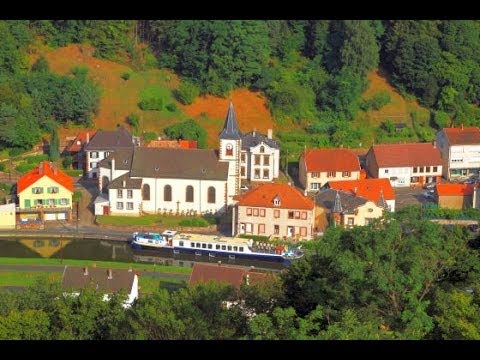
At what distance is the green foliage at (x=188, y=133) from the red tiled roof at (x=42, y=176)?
4.75 metres

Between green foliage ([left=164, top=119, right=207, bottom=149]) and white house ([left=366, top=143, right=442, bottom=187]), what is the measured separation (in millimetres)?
4893

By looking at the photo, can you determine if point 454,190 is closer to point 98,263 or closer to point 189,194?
point 189,194

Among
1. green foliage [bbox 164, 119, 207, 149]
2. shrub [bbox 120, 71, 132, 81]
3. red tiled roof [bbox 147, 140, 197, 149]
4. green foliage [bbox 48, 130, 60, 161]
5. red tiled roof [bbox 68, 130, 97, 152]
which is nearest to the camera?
green foliage [bbox 48, 130, 60, 161]

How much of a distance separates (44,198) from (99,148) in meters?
3.05

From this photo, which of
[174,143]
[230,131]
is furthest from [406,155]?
[174,143]

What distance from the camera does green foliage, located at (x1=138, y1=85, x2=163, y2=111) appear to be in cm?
2761

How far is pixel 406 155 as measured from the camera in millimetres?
24688

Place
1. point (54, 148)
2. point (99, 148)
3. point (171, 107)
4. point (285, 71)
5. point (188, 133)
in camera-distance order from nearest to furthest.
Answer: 1. point (99, 148)
2. point (54, 148)
3. point (188, 133)
4. point (171, 107)
5. point (285, 71)

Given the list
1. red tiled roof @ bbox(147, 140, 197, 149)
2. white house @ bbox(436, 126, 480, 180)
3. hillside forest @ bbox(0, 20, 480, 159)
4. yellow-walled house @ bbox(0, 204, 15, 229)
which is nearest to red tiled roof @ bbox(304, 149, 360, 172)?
hillside forest @ bbox(0, 20, 480, 159)

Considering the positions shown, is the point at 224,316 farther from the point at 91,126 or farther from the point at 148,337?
the point at 91,126

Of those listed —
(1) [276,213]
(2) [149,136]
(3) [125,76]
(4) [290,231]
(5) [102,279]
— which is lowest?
(5) [102,279]

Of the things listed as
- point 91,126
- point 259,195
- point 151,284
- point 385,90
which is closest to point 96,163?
point 91,126

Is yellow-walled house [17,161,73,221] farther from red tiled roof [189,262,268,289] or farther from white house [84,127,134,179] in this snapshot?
red tiled roof [189,262,268,289]

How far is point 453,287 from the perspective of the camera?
9.95 metres
